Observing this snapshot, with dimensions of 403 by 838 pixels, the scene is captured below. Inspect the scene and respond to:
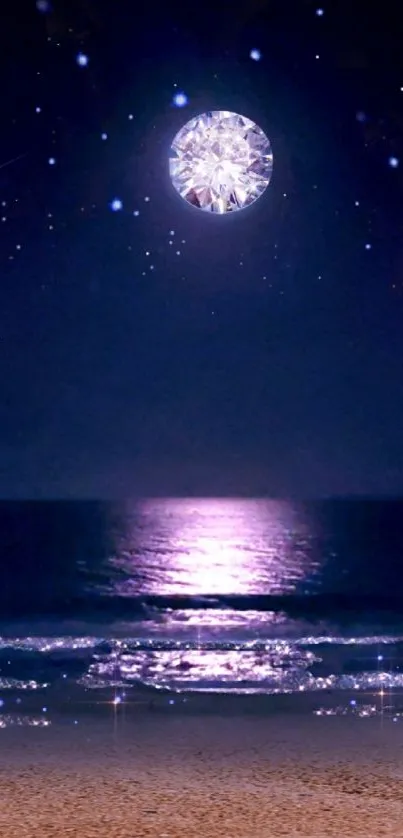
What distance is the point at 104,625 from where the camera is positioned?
14.1 meters

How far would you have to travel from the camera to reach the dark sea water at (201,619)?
26.8 ft

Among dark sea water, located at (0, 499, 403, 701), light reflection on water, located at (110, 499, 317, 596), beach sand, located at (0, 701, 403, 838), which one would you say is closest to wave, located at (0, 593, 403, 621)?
dark sea water, located at (0, 499, 403, 701)

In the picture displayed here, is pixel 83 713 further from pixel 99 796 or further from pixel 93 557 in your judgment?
pixel 93 557

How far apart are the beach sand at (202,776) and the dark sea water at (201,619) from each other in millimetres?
1418

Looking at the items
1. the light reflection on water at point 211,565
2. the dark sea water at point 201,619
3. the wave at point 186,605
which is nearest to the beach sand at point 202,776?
the dark sea water at point 201,619

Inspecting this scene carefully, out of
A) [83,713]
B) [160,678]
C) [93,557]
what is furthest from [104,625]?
[93,557]

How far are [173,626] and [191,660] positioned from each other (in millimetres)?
4762

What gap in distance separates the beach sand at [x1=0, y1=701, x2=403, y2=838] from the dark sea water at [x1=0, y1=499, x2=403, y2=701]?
1418 millimetres

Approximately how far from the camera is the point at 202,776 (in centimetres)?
489

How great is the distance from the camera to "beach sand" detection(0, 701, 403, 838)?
4098 mm

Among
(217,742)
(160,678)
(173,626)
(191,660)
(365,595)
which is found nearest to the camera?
(217,742)

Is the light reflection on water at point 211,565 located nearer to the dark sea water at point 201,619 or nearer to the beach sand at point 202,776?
the dark sea water at point 201,619

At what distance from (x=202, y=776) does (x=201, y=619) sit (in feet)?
33.2

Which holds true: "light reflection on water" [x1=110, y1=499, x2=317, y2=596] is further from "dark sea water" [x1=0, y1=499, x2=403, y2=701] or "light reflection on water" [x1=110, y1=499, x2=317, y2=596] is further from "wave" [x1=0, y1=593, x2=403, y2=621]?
"wave" [x1=0, y1=593, x2=403, y2=621]
